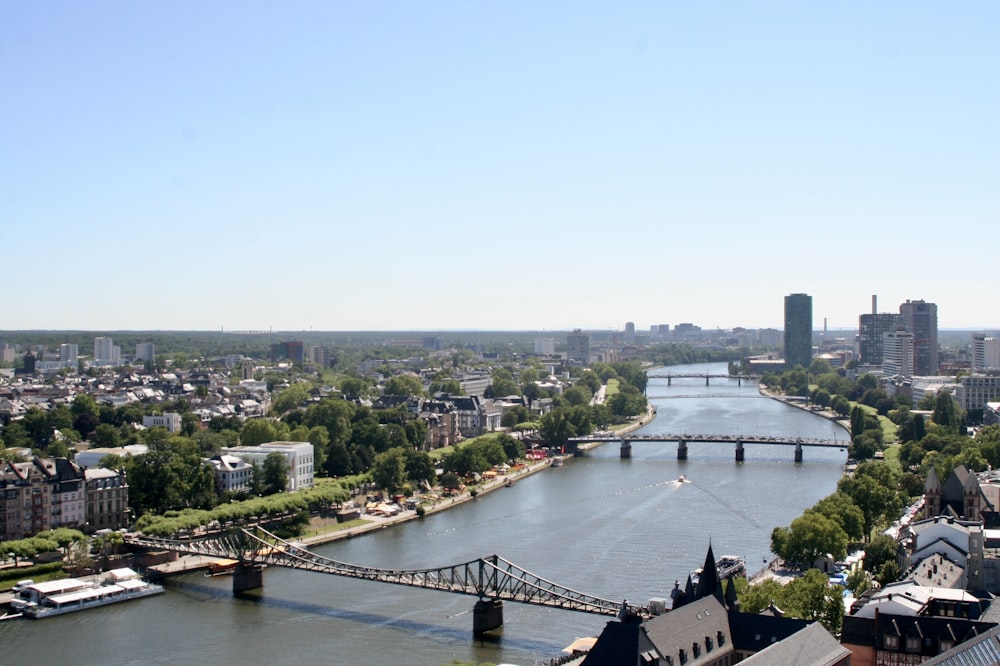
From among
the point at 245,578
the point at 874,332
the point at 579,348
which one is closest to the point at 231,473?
the point at 245,578

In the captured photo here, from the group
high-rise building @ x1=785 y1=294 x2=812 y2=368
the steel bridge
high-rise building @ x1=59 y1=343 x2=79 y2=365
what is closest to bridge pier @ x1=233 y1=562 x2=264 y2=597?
the steel bridge

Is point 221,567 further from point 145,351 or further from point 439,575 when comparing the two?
point 145,351

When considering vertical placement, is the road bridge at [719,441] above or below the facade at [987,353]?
below

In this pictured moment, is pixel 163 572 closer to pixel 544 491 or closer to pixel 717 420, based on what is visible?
pixel 544 491

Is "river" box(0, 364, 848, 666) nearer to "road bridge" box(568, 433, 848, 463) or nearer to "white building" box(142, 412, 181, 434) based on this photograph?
"road bridge" box(568, 433, 848, 463)

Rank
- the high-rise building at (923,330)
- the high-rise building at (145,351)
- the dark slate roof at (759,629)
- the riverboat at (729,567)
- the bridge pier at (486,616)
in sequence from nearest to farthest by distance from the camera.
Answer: the dark slate roof at (759,629), the bridge pier at (486,616), the riverboat at (729,567), the high-rise building at (923,330), the high-rise building at (145,351)

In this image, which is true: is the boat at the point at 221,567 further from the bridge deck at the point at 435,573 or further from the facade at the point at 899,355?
the facade at the point at 899,355

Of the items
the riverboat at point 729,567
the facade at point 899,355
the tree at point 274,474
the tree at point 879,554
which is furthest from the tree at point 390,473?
the facade at point 899,355
